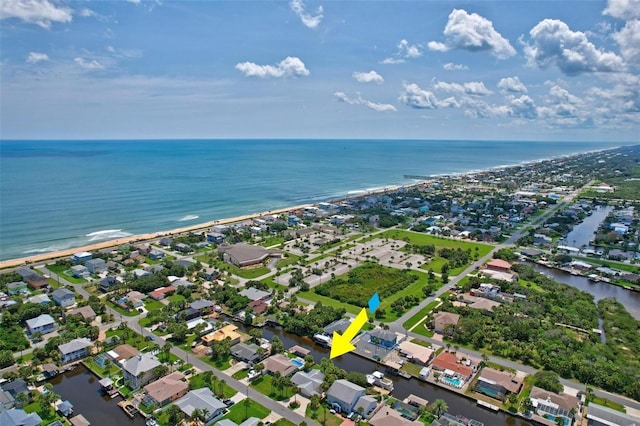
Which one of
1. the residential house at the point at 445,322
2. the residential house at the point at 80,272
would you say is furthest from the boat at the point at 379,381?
the residential house at the point at 80,272

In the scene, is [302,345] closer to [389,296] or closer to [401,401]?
[401,401]

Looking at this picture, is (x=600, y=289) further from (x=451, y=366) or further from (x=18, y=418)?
(x=18, y=418)

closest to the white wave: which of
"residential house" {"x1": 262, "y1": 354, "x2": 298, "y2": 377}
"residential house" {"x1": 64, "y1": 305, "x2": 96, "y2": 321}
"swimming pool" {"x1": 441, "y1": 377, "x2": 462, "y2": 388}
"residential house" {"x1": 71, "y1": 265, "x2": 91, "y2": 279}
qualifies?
"residential house" {"x1": 71, "y1": 265, "x2": 91, "y2": 279}

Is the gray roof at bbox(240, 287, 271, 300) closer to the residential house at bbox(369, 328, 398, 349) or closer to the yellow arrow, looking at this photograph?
the residential house at bbox(369, 328, 398, 349)

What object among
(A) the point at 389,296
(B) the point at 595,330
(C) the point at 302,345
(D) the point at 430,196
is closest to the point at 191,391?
(C) the point at 302,345

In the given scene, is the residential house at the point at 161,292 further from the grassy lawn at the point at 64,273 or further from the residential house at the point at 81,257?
the residential house at the point at 81,257

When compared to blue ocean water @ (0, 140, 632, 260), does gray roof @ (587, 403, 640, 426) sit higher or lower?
lower
